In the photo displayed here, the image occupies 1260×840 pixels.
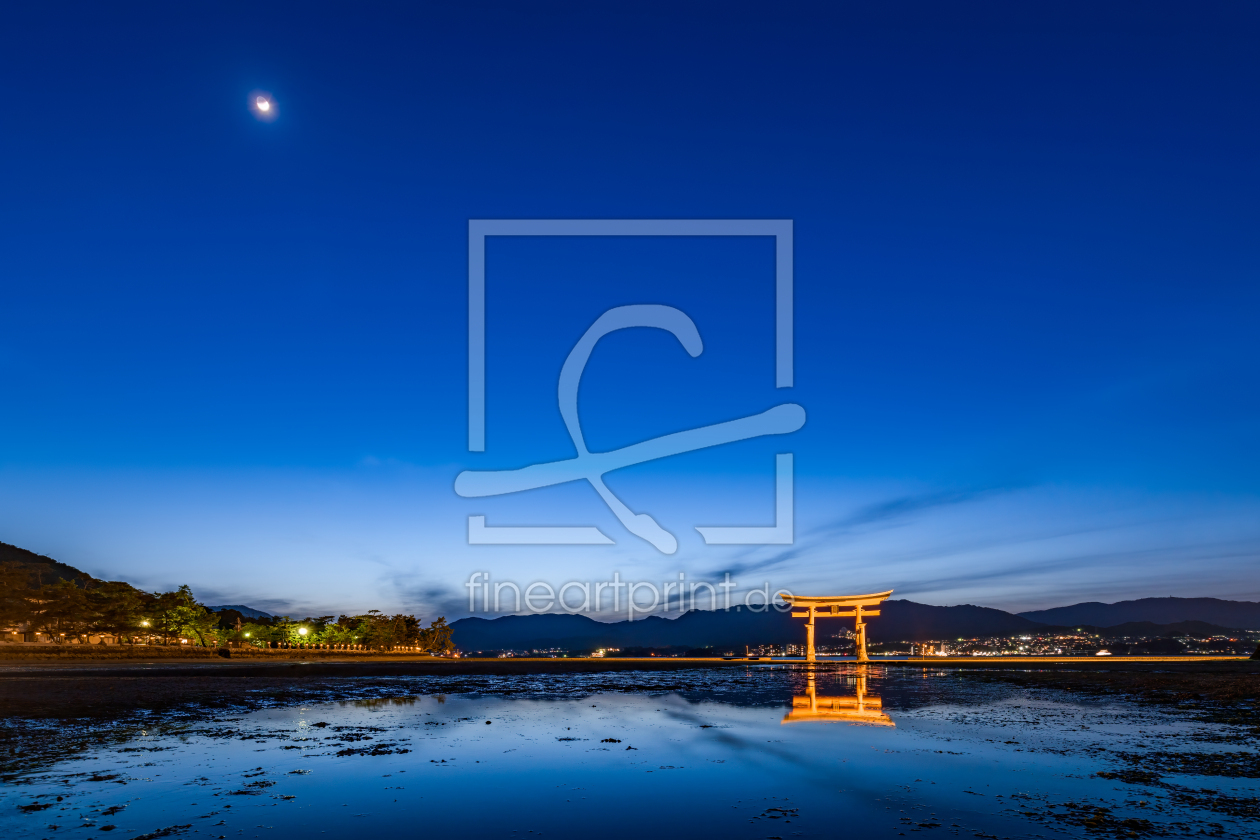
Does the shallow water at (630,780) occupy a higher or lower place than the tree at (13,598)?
higher

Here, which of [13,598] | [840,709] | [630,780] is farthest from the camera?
[13,598]

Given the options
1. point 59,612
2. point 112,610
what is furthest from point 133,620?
point 59,612

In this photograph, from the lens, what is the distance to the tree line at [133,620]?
244ft

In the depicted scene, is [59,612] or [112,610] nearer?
[59,612]

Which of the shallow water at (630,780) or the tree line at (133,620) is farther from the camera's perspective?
the tree line at (133,620)

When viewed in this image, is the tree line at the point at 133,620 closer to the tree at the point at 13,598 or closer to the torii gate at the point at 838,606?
the tree at the point at 13,598

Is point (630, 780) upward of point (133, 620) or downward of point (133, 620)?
upward

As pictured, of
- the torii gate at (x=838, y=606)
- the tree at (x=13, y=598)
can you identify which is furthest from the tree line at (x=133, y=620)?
the torii gate at (x=838, y=606)

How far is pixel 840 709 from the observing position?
2150 centimetres

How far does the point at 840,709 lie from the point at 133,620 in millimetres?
85633

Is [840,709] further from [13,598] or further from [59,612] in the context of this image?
[13,598]

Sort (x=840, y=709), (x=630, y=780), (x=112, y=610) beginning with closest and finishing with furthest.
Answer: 1. (x=630, y=780)
2. (x=840, y=709)
3. (x=112, y=610)

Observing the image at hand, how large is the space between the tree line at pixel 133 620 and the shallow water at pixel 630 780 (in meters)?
76.1

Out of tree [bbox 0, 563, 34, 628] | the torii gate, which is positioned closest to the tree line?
tree [bbox 0, 563, 34, 628]
